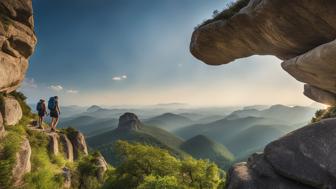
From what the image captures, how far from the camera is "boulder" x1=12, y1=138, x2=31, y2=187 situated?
832 inches

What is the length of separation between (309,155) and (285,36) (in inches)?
350

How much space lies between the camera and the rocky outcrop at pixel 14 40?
28066mm

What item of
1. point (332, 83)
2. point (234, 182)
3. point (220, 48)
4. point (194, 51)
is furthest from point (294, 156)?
point (194, 51)

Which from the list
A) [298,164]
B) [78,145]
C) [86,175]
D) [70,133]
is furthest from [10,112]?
[298,164]

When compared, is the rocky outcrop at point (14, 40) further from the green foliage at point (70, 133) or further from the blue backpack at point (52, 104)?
the green foliage at point (70, 133)

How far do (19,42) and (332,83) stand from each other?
35.1m

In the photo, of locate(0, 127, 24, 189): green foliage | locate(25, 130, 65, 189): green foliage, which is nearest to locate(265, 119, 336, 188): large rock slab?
locate(0, 127, 24, 189): green foliage

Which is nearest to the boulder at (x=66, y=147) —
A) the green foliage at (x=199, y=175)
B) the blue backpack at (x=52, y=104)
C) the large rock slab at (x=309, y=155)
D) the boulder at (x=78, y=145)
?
the boulder at (x=78, y=145)

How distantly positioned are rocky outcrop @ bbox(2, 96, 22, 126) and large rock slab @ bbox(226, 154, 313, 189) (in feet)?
81.4

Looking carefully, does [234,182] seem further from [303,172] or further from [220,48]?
[220,48]

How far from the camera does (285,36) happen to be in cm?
1712

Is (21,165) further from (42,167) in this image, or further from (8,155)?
(42,167)

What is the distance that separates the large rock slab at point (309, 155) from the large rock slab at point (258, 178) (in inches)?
11.7

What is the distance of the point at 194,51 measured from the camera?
25.0 meters
